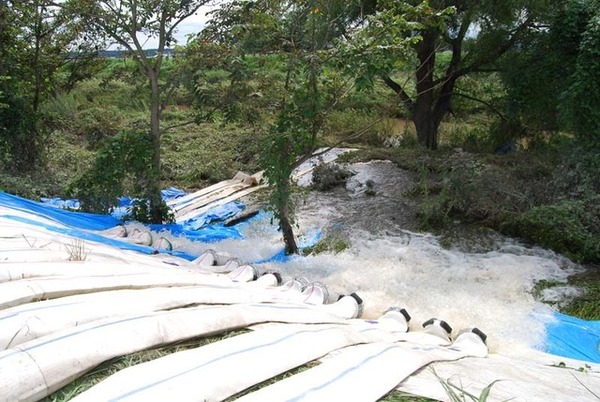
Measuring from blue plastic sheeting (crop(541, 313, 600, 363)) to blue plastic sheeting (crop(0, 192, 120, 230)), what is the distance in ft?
13.7

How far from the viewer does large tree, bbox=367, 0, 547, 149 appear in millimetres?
7137

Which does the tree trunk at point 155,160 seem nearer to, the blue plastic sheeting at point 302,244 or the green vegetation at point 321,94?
the green vegetation at point 321,94

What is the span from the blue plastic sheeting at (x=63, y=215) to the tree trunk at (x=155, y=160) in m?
0.45

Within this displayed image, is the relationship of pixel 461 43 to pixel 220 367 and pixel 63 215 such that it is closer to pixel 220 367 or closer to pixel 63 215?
pixel 63 215

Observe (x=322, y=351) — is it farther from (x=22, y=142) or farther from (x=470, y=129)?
(x=470, y=129)

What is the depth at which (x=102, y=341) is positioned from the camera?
1.80m

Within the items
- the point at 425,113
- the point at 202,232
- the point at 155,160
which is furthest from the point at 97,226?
the point at 425,113

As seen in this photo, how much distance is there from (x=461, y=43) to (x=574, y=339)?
6.56m

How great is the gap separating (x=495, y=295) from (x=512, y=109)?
436 centimetres

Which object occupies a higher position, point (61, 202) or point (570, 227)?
point (61, 202)

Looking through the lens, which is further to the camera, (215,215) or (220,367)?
(215,215)

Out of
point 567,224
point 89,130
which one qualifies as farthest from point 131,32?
point 567,224

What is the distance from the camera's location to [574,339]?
11.4 ft

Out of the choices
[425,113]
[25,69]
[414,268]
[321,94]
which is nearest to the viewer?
[321,94]
